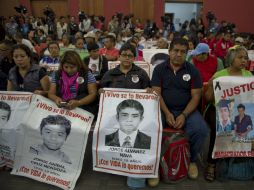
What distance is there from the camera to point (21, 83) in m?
3.59

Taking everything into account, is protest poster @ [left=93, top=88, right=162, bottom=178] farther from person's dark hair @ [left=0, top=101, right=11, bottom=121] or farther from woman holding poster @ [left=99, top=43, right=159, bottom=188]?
A: person's dark hair @ [left=0, top=101, right=11, bottom=121]

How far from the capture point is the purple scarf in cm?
345

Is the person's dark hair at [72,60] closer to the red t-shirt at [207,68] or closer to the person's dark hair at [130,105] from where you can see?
the person's dark hair at [130,105]

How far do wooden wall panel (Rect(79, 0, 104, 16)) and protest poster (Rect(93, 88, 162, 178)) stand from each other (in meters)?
14.1

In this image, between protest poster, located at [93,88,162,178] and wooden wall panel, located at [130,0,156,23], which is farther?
wooden wall panel, located at [130,0,156,23]

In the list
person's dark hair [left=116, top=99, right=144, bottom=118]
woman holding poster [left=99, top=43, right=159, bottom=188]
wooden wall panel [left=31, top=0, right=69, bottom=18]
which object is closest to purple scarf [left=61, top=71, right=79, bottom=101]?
woman holding poster [left=99, top=43, right=159, bottom=188]

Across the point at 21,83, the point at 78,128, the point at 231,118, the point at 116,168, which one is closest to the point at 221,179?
the point at 231,118

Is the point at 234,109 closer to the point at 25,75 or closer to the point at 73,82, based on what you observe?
the point at 73,82

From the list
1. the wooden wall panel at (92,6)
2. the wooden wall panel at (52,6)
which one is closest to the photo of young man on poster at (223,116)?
the wooden wall panel at (92,6)

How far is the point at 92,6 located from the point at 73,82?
13706 millimetres

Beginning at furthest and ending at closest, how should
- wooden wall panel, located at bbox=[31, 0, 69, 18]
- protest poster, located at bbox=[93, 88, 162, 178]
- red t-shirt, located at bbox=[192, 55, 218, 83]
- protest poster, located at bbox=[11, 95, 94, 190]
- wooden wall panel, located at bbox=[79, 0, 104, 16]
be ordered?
wooden wall panel, located at bbox=[31, 0, 69, 18]
wooden wall panel, located at bbox=[79, 0, 104, 16]
red t-shirt, located at bbox=[192, 55, 218, 83]
protest poster, located at bbox=[11, 95, 94, 190]
protest poster, located at bbox=[93, 88, 162, 178]

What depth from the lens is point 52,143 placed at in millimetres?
3105

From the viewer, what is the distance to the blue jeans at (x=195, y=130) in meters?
3.10

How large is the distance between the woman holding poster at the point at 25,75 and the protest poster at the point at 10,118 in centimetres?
22
